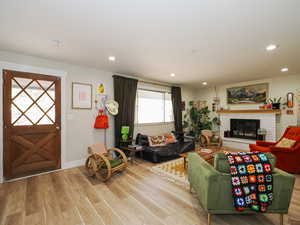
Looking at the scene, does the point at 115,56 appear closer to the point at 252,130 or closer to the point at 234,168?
the point at 234,168

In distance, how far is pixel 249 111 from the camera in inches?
193

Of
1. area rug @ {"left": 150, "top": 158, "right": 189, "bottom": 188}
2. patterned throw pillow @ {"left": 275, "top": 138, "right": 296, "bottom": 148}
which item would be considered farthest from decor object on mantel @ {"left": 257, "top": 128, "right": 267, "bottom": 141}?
area rug @ {"left": 150, "top": 158, "right": 189, "bottom": 188}

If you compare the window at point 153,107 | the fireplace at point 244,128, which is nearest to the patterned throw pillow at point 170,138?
the window at point 153,107

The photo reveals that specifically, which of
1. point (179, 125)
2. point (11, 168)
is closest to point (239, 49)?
point (179, 125)

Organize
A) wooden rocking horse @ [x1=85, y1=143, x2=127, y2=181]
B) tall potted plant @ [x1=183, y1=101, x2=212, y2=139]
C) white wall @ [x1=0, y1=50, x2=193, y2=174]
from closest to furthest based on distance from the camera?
wooden rocking horse @ [x1=85, y1=143, x2=127, y2=181], white wall @ [x1=0, y1=50, x2=193, y2=174], tall potted plant @ [x1=183, y1=101, x2=212, y2=139]

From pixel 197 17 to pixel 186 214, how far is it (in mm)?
2513

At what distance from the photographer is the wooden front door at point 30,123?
2693 mm

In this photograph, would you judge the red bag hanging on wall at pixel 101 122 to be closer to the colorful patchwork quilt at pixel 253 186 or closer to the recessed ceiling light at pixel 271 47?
the colorful patchwork quilt at pixel 253 186

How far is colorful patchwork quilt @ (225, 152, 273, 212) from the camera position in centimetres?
145

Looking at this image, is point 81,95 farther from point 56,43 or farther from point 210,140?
point 210,140

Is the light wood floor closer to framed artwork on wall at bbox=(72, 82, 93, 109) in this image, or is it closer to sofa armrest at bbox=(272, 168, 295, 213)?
sofa armrest at bbox=(272, 168, 295, 213)

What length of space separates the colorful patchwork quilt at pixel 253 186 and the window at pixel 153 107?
3422mm

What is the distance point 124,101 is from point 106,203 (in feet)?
8.76

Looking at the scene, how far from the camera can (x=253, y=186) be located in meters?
1.45
